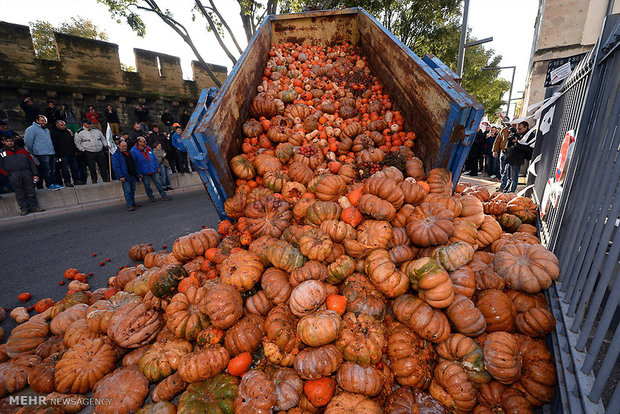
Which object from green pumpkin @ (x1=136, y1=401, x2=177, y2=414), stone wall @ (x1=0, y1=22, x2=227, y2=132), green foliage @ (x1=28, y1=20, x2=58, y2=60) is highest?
green foliage @ (x1=28, y1=20, x2=58, y2=60)

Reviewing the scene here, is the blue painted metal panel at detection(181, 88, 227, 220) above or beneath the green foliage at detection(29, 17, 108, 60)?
beneath

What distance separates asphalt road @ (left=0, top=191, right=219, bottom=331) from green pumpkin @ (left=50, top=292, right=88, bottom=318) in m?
0.80

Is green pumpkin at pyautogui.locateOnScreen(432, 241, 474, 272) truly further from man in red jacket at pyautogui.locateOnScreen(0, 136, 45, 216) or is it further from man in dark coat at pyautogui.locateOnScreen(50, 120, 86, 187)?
man in dark coat at pyautogui.locateOnScreen(50, 120, 86, 187)

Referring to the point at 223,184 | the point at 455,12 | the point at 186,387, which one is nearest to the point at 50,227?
the point at 223,184

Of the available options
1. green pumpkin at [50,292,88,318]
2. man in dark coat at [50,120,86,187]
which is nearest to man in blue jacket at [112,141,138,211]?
man in dark coat at [50,120,86,187]

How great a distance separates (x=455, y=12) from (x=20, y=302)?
27.8 m

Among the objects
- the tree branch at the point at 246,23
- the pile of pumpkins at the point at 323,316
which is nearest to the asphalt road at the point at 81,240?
the pile of pumpkins at the point at 323,316

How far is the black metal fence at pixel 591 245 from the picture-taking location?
66.6 inches

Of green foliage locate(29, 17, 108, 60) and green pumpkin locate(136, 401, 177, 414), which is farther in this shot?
green foliage locate(29, 17, 108, 60)

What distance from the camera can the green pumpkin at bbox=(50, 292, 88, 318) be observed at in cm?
362

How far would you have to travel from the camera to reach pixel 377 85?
5.91 metres

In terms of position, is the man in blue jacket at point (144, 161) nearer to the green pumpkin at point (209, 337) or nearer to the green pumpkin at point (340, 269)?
the green pumpkin at point (209, 337)

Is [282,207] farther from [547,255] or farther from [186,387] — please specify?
[547,255]

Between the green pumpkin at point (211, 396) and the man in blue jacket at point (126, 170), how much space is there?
900cm
